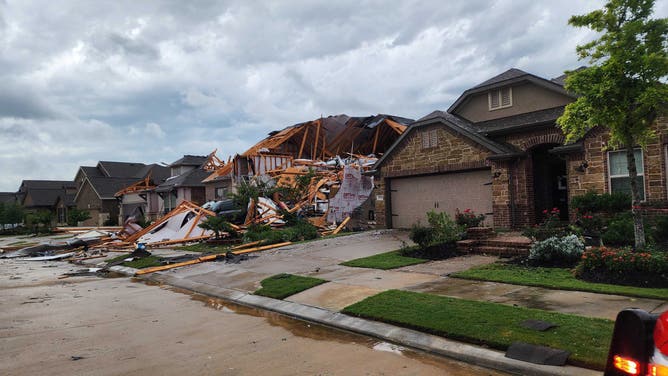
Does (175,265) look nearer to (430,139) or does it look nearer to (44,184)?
(430,139)

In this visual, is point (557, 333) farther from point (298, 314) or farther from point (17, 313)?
point (17, 313)

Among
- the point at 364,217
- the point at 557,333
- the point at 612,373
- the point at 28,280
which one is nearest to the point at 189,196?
the point at 364,217

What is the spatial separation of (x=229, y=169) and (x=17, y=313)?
91.4 feet

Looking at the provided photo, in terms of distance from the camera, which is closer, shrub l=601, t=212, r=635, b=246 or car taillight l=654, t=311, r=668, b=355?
car taillight l=654, t=311, r=668, b=355

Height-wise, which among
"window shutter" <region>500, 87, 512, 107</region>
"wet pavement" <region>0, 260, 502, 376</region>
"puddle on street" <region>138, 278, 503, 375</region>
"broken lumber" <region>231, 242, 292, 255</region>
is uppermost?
"window shutter" <region>500, 87, 512, 107</region>

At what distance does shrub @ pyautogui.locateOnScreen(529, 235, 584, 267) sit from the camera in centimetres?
1021

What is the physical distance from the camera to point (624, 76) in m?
8.97

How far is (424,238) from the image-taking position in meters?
13.2

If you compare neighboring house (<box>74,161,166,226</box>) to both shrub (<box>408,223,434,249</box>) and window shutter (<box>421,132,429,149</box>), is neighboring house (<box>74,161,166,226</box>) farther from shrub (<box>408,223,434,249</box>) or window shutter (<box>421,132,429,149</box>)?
shrub (<box>408,223,434,249</box>)

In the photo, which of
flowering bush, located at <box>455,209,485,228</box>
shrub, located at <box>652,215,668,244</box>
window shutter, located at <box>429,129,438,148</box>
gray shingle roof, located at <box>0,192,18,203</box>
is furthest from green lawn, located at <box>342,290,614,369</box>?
gray shingle roof, located at <box>0,192,18,203</box>

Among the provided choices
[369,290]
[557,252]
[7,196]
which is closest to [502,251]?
[557,252]

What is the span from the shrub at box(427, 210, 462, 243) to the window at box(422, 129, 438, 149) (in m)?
5.70

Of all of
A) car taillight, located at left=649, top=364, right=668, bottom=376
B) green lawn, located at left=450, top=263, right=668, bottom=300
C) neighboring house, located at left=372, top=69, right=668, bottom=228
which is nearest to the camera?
car taillight, located at left=649, top=364, right=668, bottom=376

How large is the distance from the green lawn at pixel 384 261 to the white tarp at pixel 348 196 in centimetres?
981
